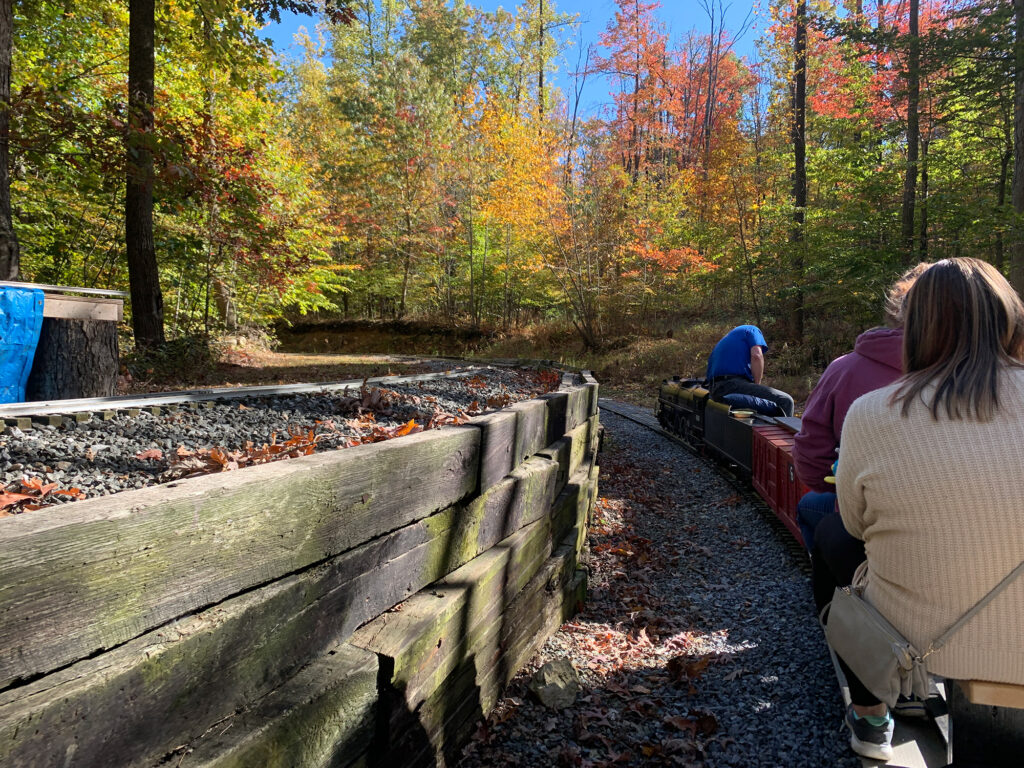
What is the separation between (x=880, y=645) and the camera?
5.40 feet

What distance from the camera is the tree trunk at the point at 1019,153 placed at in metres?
9.04

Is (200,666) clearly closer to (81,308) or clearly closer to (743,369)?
(81,308)

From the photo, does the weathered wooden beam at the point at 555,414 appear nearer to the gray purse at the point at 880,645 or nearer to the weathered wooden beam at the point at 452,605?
the weathered wooden beam at the point at 452,605

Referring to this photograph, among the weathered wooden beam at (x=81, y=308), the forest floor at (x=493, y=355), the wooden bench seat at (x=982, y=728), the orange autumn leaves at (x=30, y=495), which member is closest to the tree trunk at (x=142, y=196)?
→ the forest floor at (x=493, y=355)

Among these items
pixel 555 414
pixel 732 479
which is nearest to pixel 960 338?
pixel 555 414

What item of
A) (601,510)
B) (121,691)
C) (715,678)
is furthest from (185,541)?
(601,510)

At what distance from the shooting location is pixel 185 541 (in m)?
1.13

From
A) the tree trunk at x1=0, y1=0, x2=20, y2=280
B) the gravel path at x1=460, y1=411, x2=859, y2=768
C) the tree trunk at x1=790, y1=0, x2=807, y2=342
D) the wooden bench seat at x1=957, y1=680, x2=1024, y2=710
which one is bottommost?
the gravel path at x1=460, y1=411, x2=859, y2=768

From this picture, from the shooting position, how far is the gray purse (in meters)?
1.53

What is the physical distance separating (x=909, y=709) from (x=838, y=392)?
4.28ft

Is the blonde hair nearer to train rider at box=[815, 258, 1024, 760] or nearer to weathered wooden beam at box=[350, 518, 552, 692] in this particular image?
train rider at box=[815, 258, 1024, 760]

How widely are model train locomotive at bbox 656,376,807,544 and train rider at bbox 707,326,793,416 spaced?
0.26 meters

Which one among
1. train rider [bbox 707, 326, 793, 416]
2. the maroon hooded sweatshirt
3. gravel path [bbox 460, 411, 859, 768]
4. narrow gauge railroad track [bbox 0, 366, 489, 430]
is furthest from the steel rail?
train rider [bbox 707, 326, 793, 416]

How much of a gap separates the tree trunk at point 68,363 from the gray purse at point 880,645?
16.6 ft
